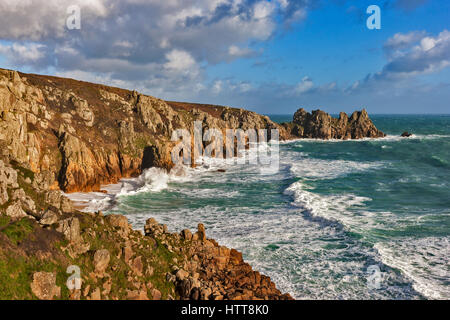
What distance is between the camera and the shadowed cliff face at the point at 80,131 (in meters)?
42.1

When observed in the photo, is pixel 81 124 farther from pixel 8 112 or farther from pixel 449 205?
pixel 449 205

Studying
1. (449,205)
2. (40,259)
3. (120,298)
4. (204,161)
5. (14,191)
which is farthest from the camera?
(204,161)

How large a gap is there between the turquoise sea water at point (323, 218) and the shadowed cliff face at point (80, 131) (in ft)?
16.2

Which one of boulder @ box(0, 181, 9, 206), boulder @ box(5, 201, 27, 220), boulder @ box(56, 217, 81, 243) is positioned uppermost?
boulder @ box(0, 181, 9, 206)

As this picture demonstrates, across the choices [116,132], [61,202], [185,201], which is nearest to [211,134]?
[116,132]

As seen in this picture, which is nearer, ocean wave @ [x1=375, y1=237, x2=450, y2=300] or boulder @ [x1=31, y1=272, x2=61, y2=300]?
boulder @ [x1=31, y1=272, x2=61, y2=300]

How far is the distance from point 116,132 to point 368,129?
112096 millimetres

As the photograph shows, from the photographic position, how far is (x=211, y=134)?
88375mm

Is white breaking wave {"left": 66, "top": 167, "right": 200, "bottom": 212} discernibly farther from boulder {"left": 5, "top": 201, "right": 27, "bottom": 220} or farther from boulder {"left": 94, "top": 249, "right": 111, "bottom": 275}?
boulder {"left": 94, "top": 249, "right": 111, "bottom": 275}

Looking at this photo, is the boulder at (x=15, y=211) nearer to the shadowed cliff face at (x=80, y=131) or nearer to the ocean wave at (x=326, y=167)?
the shadowed cliff face at (x=80, y=131)

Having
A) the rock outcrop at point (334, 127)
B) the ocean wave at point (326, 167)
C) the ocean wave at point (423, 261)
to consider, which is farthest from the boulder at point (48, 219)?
the rock outcrop at point (334, 127)

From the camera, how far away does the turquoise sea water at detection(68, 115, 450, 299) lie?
76.1ft

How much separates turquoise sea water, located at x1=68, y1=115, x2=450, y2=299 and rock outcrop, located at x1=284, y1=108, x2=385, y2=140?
64499mm

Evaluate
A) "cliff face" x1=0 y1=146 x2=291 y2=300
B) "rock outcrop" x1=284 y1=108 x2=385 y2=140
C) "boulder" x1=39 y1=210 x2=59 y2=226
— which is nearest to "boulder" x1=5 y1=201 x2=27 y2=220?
"cliff face" x1=0 y1=146 x2=291 y2=300
